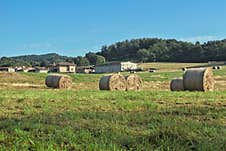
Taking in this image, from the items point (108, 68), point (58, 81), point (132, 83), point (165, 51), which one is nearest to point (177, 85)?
point (132, 83)

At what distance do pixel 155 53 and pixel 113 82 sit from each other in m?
108

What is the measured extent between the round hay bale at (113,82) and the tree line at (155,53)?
83996mm

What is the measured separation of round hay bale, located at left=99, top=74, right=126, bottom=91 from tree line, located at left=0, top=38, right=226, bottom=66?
8400 cm

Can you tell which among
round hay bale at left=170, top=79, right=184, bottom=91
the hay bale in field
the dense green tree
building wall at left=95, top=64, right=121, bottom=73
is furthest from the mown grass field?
the dense green tree

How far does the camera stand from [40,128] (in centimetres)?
742

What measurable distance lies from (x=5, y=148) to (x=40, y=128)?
67.8 inches

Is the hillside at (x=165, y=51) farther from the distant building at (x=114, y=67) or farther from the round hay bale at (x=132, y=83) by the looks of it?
the round hay bale at (x=132, y=83)

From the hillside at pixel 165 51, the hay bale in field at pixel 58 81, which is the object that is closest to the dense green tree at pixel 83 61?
the hillside at pixel 165 51

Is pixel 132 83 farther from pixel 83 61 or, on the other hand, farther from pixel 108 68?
pixel 83 61

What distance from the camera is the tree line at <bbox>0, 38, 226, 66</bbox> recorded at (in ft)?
365

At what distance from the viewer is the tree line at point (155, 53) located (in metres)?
111

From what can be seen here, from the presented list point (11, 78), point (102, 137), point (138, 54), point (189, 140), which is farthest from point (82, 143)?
point (138, 54)

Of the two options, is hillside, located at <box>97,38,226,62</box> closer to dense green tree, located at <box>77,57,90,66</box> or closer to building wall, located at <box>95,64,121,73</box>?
dense green tree, located at <box>77,57,90,66</box>

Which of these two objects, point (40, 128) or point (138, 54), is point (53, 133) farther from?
point (138, 54)
